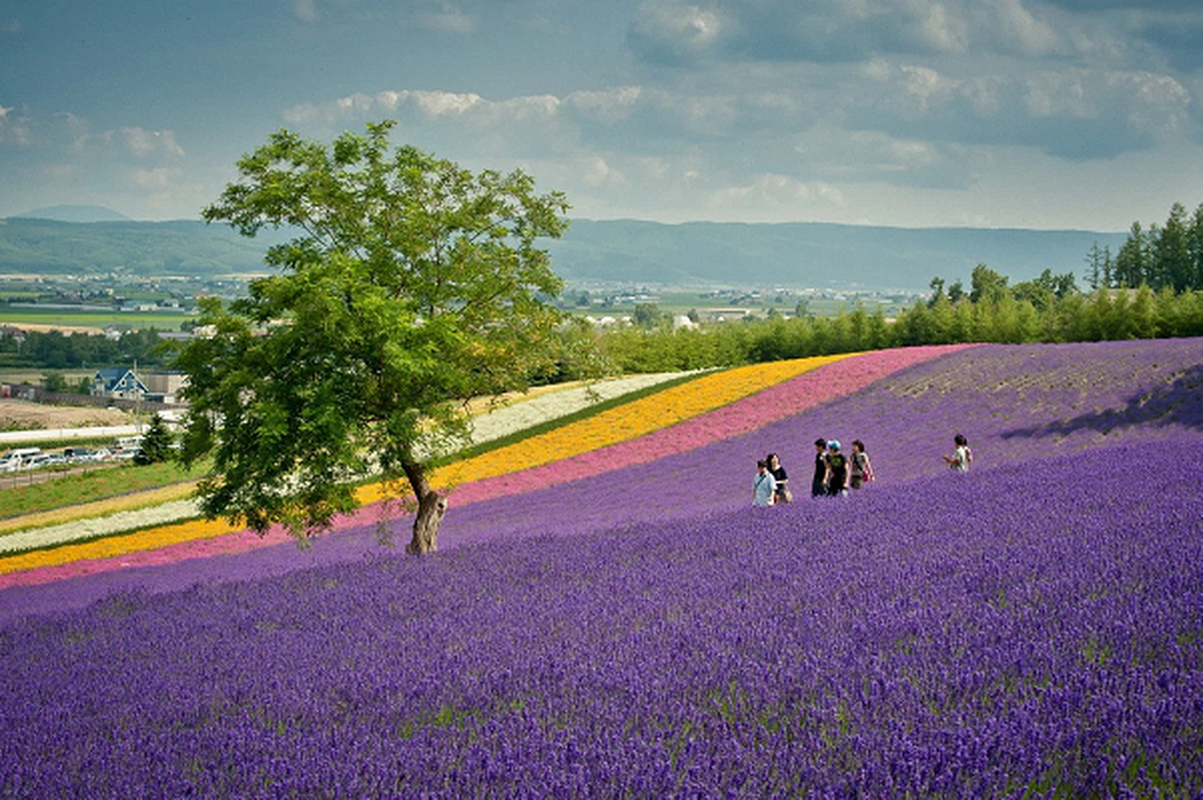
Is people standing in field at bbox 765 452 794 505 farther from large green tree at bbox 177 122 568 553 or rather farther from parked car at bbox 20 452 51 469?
parked car at bbox 20 452 51 469

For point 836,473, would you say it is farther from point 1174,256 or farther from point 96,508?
point 1174,256

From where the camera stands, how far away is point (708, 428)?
40.7 m

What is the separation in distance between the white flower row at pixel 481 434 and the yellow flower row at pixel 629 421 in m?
1.84

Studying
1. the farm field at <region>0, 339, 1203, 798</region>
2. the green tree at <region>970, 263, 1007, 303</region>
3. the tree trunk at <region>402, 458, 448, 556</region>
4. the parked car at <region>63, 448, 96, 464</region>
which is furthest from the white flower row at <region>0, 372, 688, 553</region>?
the green tree at <region>970, 263, 1007, 303</region>

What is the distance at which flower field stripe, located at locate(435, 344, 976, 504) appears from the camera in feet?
118

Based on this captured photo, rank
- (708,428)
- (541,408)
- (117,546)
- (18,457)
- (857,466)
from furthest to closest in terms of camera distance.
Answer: (18,457), (541,408), (708,428), (117,546), (857,466)

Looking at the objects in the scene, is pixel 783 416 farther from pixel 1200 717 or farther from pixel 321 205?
pixel 1200 717

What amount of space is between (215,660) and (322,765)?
392cm

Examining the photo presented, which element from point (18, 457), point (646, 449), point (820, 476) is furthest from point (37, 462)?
point (820, 476)

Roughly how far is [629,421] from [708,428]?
639cm

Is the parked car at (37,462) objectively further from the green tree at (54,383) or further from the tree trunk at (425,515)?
the green tree at (54,383)

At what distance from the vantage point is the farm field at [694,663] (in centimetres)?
416

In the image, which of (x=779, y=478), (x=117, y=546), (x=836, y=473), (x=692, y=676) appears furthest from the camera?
(x=117, y=546)

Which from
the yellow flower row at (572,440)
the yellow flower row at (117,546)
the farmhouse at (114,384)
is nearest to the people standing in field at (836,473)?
the yellow flower row at (572,440)
